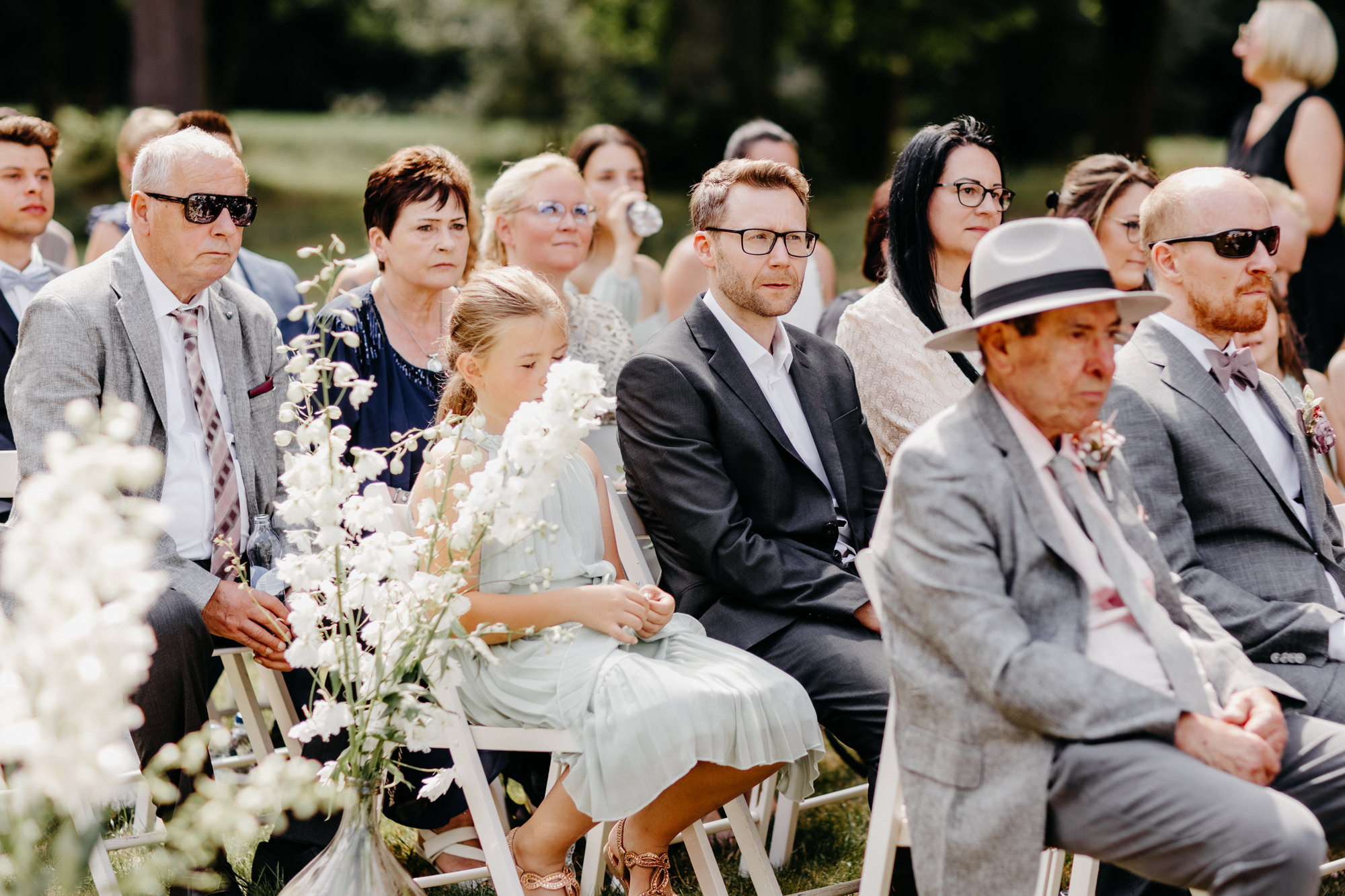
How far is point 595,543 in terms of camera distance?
3.70 meters

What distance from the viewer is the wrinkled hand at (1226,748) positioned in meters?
2.67

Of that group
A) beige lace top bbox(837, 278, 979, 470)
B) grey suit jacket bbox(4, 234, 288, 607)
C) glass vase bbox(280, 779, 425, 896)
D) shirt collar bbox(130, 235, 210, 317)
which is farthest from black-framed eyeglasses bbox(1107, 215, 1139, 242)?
glass vase bbox(280, 779, 425, 896)

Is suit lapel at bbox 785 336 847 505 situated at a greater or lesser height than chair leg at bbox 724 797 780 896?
greater

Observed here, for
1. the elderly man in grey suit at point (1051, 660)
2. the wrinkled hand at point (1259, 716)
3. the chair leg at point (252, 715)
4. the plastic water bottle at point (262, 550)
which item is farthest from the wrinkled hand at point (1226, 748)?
the chair leg at point (252, 715)

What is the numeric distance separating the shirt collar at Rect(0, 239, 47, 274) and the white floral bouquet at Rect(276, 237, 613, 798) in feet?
8.95

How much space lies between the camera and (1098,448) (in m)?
2.97

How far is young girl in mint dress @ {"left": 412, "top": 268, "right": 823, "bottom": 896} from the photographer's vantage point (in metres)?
3.21

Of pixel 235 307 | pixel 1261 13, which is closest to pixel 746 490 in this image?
pixel 235 307

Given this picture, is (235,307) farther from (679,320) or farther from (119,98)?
(119,98)

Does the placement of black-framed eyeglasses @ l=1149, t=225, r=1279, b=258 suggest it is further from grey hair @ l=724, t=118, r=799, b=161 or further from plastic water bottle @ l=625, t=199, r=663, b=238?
grey hair @ l=724, t=118, r=799, b=161

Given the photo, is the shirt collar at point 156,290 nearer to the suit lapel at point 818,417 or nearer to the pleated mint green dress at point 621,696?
the pleated mint green dress at point 621,696

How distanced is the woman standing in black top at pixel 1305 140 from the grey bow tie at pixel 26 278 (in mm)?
5654

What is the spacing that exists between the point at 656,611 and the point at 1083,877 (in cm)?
128

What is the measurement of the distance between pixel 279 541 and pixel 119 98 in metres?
32.2
